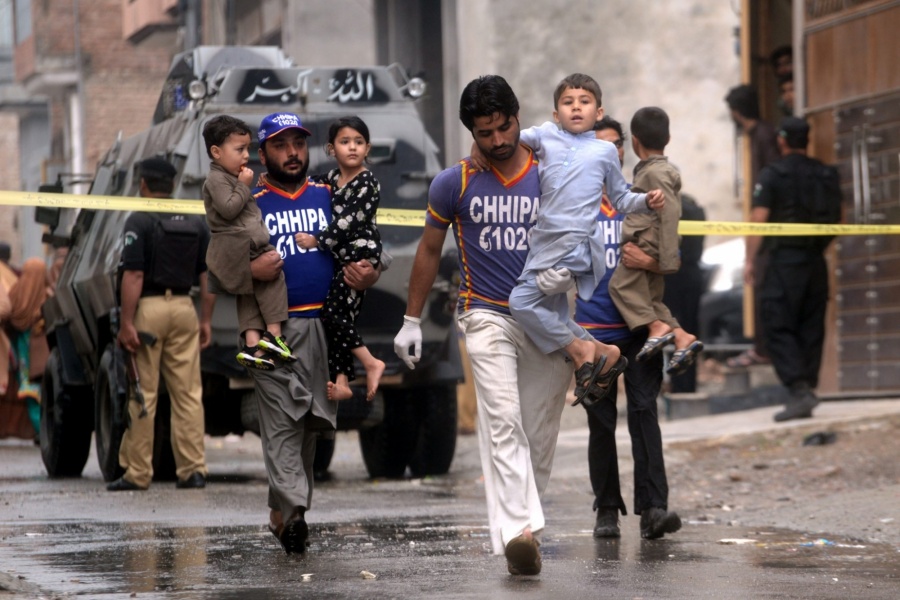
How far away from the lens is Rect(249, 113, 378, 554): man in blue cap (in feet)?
24.6

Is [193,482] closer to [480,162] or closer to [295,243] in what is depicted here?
[295,243]

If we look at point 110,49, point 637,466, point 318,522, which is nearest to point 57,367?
point 318,522

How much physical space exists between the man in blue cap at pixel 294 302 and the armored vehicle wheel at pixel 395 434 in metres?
4.52

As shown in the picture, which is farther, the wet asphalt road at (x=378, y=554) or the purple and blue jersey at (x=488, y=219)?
the purple and blue jersey at (x=488, y=219)

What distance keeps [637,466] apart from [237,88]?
4.62 meters

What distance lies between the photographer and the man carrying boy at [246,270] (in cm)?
745

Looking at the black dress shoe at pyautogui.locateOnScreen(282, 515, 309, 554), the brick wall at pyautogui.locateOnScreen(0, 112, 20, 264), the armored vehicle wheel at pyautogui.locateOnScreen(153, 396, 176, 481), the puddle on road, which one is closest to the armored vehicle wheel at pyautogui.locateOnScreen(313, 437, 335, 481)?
the armored vehicle wheel at pyautogui.locateOnScreen(153, 396, 176, 481)

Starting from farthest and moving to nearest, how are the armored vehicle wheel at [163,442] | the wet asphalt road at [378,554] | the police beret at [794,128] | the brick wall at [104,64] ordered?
the brick wall at [104,64] → the police beret at [794,128] → the armored vehicle wheel at [163,442] → the wet asphalt road at [378,554]

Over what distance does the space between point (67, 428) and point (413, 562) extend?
612 cm

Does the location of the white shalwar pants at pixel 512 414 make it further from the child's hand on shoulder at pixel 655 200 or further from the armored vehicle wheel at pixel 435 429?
the armored vehicle wheel at pixel 435 429

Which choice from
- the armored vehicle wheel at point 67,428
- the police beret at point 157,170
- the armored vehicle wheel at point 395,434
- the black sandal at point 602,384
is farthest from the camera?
the armored vehicle wheel at point 67,428

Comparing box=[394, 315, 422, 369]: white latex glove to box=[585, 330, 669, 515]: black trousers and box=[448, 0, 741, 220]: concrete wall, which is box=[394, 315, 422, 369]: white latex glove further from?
box=[448, 0, 741, 220]: concrete wall

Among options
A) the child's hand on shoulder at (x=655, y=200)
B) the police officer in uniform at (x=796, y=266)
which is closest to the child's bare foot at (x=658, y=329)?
the child's hand on shoulder at (x=655, y=200)

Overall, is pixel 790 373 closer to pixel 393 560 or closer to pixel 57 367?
pixel 57 367
